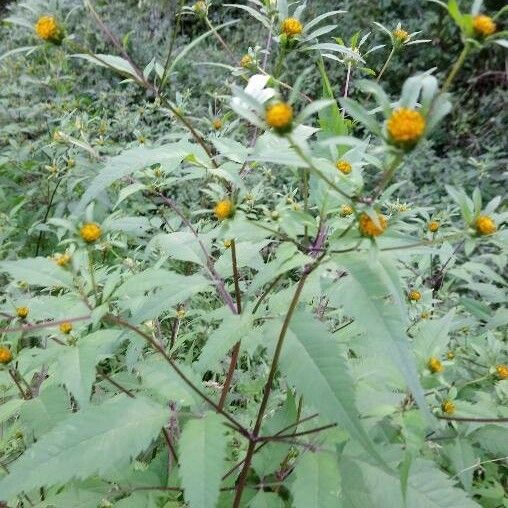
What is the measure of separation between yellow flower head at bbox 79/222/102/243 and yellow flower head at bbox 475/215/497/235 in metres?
0.67

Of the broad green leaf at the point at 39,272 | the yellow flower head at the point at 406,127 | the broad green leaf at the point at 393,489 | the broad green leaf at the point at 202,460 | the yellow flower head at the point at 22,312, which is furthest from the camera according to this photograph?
the yellow flower head at the point at 22,312

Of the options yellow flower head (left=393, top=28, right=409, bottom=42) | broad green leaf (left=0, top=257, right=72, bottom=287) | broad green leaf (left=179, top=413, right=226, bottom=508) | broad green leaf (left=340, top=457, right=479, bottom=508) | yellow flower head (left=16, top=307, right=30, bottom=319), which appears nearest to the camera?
broad green leaf (left=179, top=413, right=226, bottom=508)

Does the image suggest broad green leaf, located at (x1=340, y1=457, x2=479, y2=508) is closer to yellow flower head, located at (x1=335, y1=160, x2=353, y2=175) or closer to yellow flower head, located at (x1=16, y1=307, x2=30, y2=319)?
yellow flower head, located at (x1=335, y1=160, x2=353, y2=175)

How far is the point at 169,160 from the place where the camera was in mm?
986

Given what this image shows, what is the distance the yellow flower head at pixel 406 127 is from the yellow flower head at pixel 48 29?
71 centimetres

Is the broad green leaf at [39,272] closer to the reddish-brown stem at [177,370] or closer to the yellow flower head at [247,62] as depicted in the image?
the reddish-brown stem at [177,370]

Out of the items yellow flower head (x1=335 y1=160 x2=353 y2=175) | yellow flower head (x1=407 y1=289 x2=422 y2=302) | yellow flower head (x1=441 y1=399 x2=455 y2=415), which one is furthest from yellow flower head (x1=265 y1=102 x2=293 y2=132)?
yellow flower head (x1=407 y1=289 x2=422 y2=302)

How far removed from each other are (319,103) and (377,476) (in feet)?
2.23

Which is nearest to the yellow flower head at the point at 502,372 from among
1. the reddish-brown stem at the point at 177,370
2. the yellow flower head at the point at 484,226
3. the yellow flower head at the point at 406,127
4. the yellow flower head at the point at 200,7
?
the yellow flower head at the point at 484,226

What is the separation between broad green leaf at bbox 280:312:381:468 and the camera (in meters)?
0.70

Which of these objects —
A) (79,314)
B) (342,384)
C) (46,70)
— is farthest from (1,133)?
(342,384)

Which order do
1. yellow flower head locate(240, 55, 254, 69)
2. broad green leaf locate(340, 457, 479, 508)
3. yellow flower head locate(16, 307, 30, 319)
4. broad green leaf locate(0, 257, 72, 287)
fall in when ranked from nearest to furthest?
broad green leaf locate(340, 457, 479, 508)
broad green leaf locate(0, 257, 72, 287)
yellow flower head locate(16, 307, 30, 319)
yellow flower head locate(240, 55, 254, 69)

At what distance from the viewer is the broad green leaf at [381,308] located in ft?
2.19

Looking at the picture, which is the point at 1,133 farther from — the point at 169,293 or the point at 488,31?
the point at 488,31
